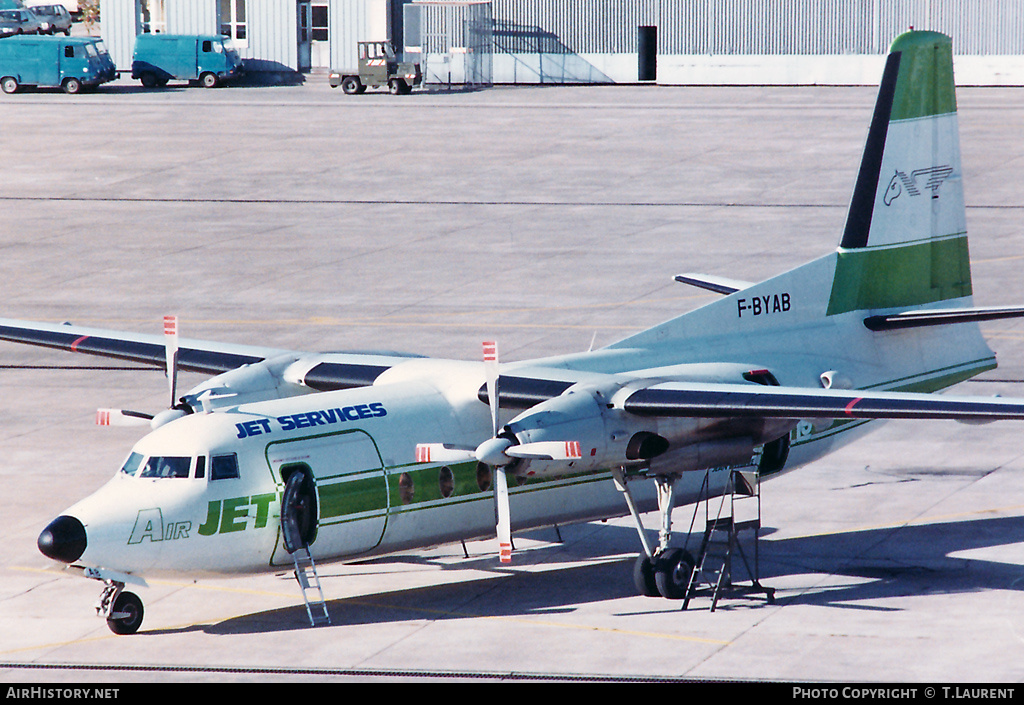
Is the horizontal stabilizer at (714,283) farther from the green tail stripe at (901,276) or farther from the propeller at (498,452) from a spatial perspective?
the propeller at (498,452)

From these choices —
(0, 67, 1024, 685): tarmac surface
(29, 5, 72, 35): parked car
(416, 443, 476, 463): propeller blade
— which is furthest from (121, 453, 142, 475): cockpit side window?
(29, 5, 72, 35): parked car

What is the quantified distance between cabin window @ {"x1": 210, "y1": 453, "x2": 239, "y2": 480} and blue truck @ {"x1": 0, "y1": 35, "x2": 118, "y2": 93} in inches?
2833

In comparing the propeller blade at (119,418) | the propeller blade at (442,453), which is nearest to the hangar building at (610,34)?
the propeller blade at (119,418)

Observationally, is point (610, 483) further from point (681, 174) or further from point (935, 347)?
point (681, 174)

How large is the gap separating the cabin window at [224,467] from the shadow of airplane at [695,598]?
210 centimetres

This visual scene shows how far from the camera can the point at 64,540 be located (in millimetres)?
18328

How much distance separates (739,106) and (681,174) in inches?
771

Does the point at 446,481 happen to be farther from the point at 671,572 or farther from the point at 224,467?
the point at 671,572

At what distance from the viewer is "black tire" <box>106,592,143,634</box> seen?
19.4 m

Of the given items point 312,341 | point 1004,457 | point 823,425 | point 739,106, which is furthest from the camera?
point 739,106

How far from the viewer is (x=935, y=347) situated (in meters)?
25.9

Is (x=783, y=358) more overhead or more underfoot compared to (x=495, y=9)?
more underfoot

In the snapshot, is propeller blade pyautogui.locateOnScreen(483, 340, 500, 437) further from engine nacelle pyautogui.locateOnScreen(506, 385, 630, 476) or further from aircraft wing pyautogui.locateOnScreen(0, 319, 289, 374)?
aircraft wing pyautogui.locateOnScreen(0, 319, 289, 374)

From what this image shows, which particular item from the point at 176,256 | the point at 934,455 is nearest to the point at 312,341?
the point at 176,256
